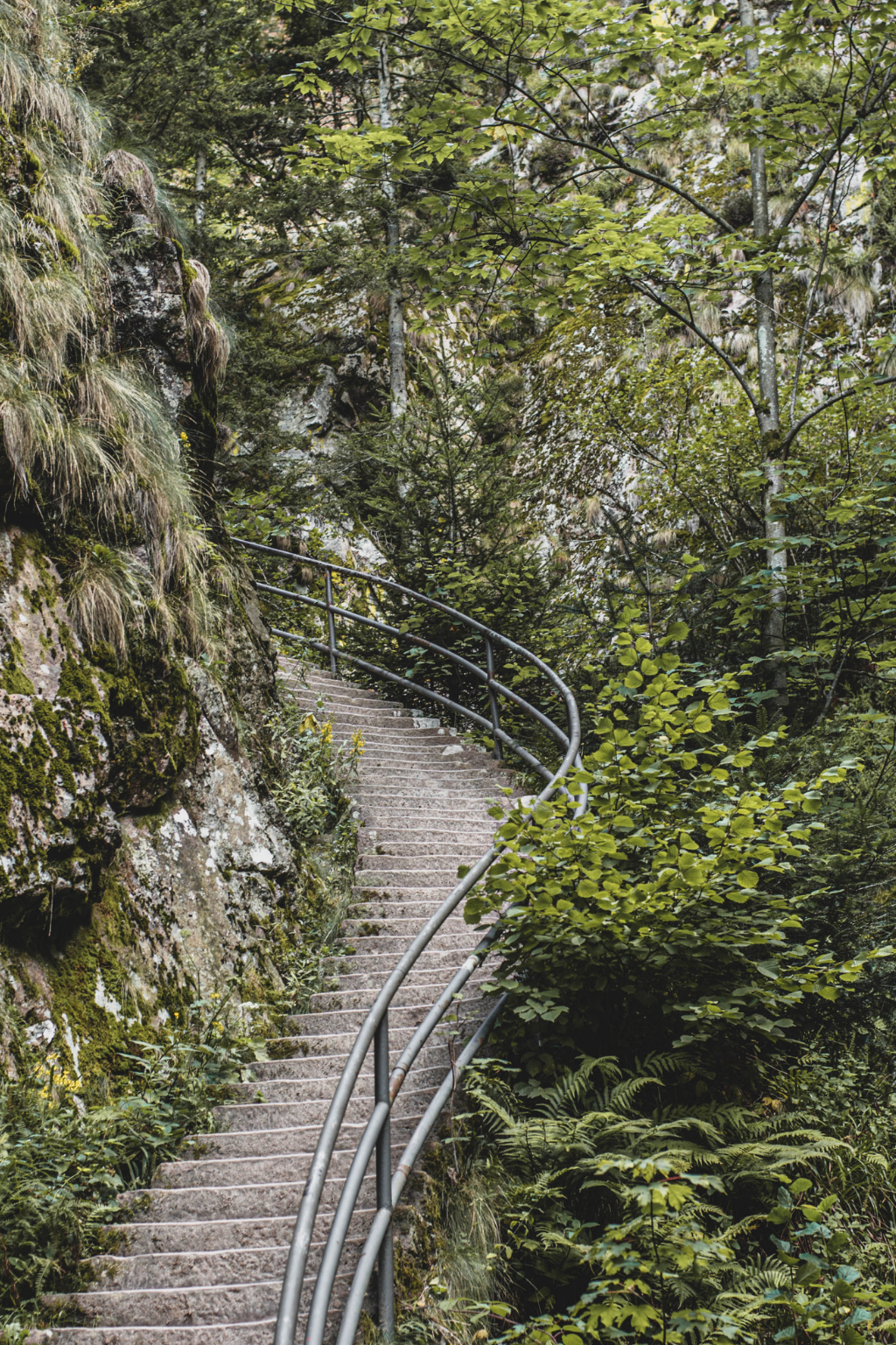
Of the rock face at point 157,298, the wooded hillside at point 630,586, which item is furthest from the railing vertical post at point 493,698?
the rock face at point 157,298

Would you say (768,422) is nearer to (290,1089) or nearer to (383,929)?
(383,929)

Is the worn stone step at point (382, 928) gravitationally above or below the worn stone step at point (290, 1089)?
above

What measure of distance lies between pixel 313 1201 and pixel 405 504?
308 inches

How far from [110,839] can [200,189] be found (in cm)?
1297

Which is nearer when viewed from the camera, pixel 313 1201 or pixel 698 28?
pixel 313 1201

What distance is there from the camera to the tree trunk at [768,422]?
6.04m

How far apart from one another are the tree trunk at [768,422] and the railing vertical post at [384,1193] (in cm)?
390

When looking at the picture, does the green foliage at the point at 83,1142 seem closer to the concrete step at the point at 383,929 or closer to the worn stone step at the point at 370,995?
the worn stone step at the point at 370,995

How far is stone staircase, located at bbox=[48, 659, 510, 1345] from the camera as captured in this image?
2.92 m

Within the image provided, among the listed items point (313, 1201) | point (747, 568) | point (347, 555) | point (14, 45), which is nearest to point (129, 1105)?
point (313, 1201)

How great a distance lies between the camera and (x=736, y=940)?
145 inches

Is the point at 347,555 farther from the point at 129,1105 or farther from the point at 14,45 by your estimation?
→ the point at 129,1105

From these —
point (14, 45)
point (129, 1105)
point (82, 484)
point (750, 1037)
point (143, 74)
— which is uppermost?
point (143, 74)

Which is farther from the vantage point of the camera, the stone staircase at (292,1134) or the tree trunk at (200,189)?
the tree trunk at (200,189)
